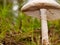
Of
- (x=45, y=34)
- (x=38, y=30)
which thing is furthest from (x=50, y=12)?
(x=38, y=30)

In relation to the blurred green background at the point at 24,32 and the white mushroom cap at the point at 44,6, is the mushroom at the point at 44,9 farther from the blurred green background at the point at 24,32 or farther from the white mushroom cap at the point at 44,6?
the blurred green background at the point at 24,32

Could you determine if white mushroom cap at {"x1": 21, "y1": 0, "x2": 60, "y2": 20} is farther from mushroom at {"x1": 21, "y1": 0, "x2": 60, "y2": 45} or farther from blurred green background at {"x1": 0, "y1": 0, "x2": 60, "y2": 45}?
blurred green background at {"x1": 0, "y1": 0, "x2": 60, "y2": 45}

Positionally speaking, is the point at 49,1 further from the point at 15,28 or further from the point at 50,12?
the point at 15,28

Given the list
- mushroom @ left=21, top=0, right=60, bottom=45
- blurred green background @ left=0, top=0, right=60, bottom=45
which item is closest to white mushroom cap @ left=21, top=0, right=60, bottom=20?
mushroom @ left=21, top=0, right=60, bottom=45

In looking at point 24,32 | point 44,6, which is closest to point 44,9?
point 44,6

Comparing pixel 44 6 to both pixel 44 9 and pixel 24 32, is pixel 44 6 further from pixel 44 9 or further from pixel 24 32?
pixel 24 32

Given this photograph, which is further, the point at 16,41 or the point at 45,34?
the point at 16,41

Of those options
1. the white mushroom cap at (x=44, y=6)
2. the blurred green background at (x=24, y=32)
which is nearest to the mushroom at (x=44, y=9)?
the white mushroom cap at (x=44, y=6)

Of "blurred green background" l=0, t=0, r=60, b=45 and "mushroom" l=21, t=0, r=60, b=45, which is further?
"blurred green background" l=0, t=0, r=60, b=45
